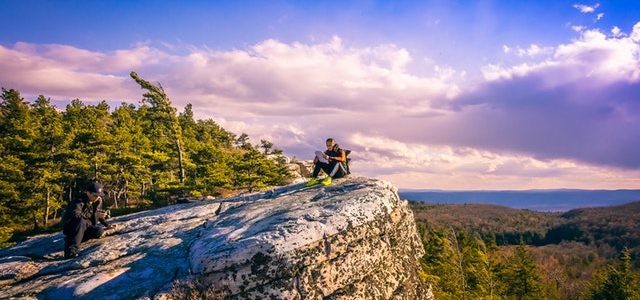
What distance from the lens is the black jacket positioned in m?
11.8

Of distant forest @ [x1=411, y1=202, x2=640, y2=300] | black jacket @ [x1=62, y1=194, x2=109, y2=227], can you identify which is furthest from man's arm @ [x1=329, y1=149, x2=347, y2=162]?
black jacket @ [x1=62, y1=194, x2=109, y2=227]

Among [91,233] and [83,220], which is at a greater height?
[83,220]

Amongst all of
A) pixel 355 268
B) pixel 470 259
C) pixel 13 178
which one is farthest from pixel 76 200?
→ pixel 470 259

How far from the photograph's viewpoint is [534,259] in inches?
3556

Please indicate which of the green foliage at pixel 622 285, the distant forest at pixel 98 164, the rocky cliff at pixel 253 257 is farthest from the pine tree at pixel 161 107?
the green foliage at pixel 622 285

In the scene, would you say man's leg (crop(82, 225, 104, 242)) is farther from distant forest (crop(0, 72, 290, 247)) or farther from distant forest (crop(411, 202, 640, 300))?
distant forest (crop(0, 72, 290, 247))

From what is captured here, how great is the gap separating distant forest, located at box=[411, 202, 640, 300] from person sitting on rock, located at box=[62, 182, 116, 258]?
1491 cm

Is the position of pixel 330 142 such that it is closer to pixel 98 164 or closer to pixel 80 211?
pixel 80 211

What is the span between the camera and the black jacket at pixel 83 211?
1178cm

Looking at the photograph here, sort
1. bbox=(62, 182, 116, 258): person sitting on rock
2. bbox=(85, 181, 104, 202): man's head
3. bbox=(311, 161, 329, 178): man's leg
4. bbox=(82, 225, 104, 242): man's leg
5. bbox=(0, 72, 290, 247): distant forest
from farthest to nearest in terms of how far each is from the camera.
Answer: bbox=(0, 72, 290, 247): distant forest
bbox=(311, 161, 329, 178): man's leg
bbox=(82, 225, 104, 242): man's leg
bbox=(85, 181, 104, 202): man's head
bbox=(62, 182, 116, 258): person sitting on rock

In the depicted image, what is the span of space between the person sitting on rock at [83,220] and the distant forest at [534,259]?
14.9 meters

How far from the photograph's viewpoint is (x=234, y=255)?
9484 mm

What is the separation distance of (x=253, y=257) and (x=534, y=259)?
3956 inches

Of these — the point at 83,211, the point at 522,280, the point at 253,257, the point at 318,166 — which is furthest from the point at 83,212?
the point at 522,280
